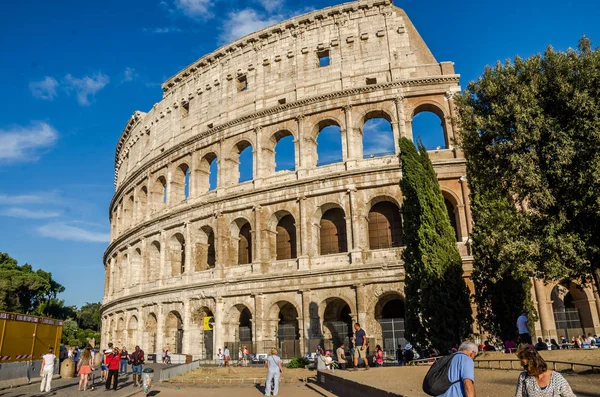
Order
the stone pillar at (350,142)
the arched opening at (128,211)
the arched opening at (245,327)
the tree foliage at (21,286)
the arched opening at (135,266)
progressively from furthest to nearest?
the tree foliage at (21,286), the arched opening at (128,211), the arched opening at (135,266), the arched opening at (245,327), the stone pillar at (350,142)

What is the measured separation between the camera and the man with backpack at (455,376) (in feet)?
14.6

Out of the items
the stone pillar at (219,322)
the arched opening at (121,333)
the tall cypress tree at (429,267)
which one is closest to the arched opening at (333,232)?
the stone pillar at (219,322)

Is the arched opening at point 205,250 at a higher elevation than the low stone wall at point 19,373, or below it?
higher

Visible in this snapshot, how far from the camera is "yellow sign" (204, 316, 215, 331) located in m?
24.9

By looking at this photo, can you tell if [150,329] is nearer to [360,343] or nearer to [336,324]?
[336,324]

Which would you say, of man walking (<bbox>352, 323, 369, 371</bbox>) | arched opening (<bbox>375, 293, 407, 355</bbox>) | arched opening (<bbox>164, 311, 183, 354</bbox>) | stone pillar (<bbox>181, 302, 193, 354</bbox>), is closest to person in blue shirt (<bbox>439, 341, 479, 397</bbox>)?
man walking (<bbox>352, 323, 369, 371</bbox>)

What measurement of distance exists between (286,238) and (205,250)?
544cm

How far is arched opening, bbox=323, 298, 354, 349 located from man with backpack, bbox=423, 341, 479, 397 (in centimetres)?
1690

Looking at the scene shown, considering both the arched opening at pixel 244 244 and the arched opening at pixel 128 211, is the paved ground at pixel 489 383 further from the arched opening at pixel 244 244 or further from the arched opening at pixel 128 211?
the arched opening at pixel 128 211

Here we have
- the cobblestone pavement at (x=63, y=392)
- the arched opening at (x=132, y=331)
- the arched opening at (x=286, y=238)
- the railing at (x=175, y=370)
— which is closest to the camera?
the cobblestone pavement at (x=63, y=392)

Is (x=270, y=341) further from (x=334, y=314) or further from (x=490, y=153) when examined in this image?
(x=490, y=153)

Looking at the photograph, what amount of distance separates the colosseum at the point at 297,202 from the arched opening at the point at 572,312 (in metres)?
0.07

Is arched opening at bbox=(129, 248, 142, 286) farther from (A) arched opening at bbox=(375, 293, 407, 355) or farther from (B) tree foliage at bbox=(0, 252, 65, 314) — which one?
(B) tree foliage at bbox=(0, 252, 65, 314)

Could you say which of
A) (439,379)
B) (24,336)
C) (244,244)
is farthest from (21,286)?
(439,379)
